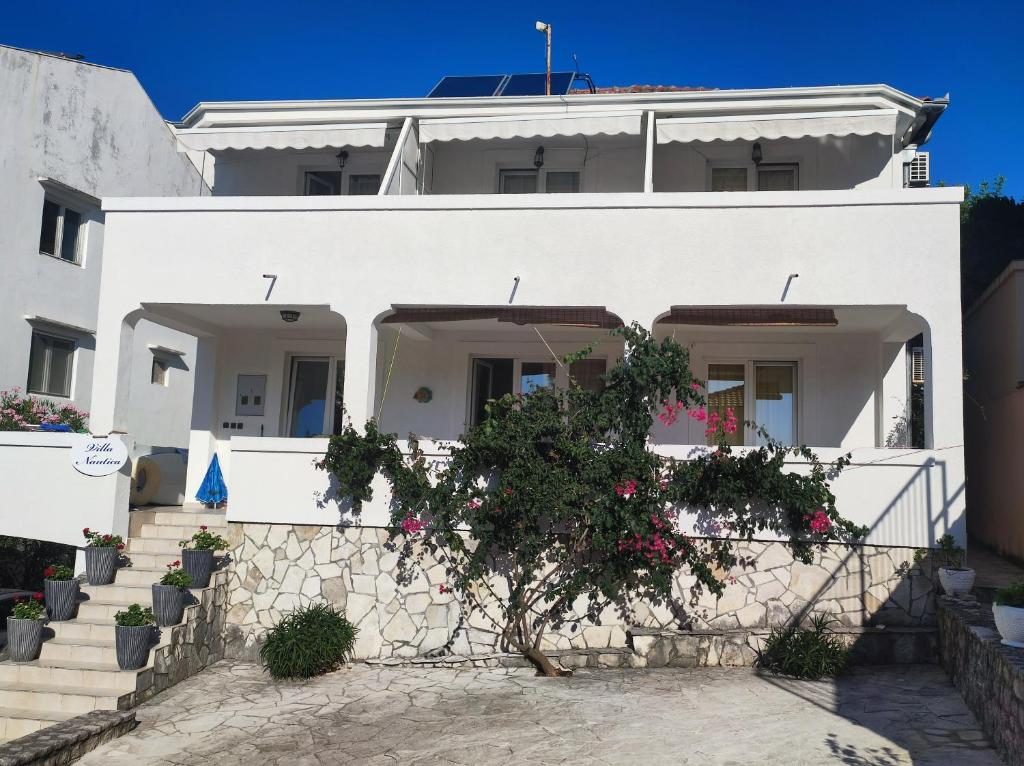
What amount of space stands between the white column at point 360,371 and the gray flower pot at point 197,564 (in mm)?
2863

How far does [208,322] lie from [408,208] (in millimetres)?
5392

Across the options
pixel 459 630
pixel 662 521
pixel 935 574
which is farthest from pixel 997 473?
pixel 459 630

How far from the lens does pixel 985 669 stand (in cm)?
867

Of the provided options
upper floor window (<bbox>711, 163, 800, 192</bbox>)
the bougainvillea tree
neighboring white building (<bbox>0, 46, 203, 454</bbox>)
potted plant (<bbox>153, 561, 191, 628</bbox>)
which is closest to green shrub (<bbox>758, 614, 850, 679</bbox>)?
the bougainvillea tree

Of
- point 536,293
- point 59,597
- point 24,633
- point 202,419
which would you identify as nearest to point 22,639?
point 24,633

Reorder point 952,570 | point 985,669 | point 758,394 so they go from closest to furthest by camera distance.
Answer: point 985,669
point 952,570
point 758,394

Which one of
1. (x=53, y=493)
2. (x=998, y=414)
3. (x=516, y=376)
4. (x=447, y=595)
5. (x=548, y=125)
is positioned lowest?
(x=447, y=595)

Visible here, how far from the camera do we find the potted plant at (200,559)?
12.2m

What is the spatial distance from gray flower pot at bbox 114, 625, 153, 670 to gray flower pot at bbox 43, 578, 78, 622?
1.41 metres

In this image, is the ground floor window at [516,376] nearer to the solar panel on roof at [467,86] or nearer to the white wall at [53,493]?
the solar panel on roof at [467,86]

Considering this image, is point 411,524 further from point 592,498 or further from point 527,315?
point 527,315

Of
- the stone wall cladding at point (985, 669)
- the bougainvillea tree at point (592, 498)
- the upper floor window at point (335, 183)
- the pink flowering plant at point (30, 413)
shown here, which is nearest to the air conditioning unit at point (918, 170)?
the bougainvillea tree at point (592, 498)

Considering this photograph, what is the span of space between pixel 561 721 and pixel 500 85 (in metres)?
12.7

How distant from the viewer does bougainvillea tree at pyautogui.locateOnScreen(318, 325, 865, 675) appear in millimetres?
11180
